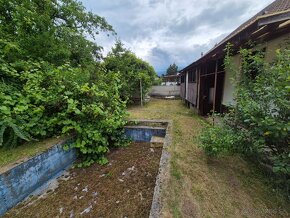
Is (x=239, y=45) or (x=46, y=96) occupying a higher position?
(x=239, y=45)

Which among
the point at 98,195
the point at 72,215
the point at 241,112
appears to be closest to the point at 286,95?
the point at 241,112

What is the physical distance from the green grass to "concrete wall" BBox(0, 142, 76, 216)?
0.14 meters

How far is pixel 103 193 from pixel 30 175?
135cm

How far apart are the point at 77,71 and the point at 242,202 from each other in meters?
4.71

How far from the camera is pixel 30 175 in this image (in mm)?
2727

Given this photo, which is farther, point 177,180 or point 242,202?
point 177,180

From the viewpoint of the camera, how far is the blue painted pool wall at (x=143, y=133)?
4.86 metres

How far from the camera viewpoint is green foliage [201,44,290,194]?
7.27 ft

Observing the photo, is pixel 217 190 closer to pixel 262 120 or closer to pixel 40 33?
pixel 262 120

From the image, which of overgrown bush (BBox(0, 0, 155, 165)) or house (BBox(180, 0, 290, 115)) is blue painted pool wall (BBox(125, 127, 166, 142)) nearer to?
overgrown bush (BBox(0, 0, 155, 165))

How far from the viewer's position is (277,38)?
337cm

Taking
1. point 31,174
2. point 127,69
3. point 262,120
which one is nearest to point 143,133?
point 31,174

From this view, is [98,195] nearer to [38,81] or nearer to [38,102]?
[38,102]

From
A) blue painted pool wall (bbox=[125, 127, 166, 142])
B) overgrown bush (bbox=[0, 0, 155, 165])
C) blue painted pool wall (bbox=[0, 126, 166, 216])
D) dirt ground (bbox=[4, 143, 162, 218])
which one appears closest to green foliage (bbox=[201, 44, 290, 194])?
dirt ground (bbox=[4, 143, 162, 218])
